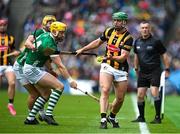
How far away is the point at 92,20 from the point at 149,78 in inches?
762

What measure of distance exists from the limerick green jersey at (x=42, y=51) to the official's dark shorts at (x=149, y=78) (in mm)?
2880

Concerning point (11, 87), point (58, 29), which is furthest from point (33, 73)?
point (11, 87)

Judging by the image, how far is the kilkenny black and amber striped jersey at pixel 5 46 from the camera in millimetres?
19828

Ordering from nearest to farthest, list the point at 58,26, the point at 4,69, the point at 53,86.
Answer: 1. the point at 58,26
2. the point at 53,86
3. the point at 4,69

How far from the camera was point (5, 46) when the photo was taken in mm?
20031

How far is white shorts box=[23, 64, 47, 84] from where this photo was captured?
15484mm

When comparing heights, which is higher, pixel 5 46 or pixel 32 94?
pixel 5 46

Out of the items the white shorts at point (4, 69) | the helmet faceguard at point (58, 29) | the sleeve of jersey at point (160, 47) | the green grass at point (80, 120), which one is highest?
the helmet faceguard at point (58, 29)

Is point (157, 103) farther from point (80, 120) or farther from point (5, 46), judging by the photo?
point (5, 46)

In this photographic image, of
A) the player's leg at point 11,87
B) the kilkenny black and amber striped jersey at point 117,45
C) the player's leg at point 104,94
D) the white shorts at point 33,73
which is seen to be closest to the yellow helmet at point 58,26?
the white shorts at point 33,73

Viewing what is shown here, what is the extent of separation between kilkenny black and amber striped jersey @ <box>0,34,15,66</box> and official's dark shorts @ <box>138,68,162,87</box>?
417 cm

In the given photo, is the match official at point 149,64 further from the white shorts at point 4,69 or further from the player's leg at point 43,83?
the white shorts at point 4,69

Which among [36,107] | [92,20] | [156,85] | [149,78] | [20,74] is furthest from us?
[92,20]

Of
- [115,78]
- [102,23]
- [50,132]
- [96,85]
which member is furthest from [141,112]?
[102,23]
